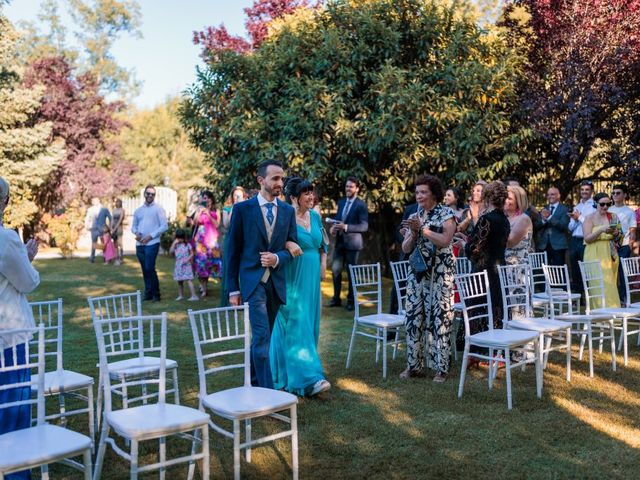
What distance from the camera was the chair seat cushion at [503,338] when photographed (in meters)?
5.88

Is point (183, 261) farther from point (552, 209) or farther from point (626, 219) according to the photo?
point (626, 219)

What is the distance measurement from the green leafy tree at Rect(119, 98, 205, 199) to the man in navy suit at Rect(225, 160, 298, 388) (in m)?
31.0

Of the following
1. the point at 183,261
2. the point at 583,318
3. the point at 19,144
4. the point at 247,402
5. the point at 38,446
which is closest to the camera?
the point at 38,446

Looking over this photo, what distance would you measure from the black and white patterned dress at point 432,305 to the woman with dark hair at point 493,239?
0.55m

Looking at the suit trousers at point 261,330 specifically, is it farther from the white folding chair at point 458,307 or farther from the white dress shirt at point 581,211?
the white dress shirt at point 581,211

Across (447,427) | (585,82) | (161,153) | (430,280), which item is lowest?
(447,427)

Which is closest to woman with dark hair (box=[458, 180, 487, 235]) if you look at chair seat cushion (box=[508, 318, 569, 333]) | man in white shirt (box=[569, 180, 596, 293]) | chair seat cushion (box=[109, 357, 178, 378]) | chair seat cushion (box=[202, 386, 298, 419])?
chair seat cushion (box=[508, 318, 569, 333])

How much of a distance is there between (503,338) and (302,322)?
5.59 feet

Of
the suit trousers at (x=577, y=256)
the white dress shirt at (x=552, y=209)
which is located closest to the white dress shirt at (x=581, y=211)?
the suit trousers at (x=577, y=256)

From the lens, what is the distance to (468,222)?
8.52m

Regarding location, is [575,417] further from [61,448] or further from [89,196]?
[89,196]

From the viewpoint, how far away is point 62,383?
4.57 m

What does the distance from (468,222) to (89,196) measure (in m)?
22.8

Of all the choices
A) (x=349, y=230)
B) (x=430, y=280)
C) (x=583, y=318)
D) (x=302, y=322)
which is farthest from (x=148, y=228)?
(x=583, y=318)
